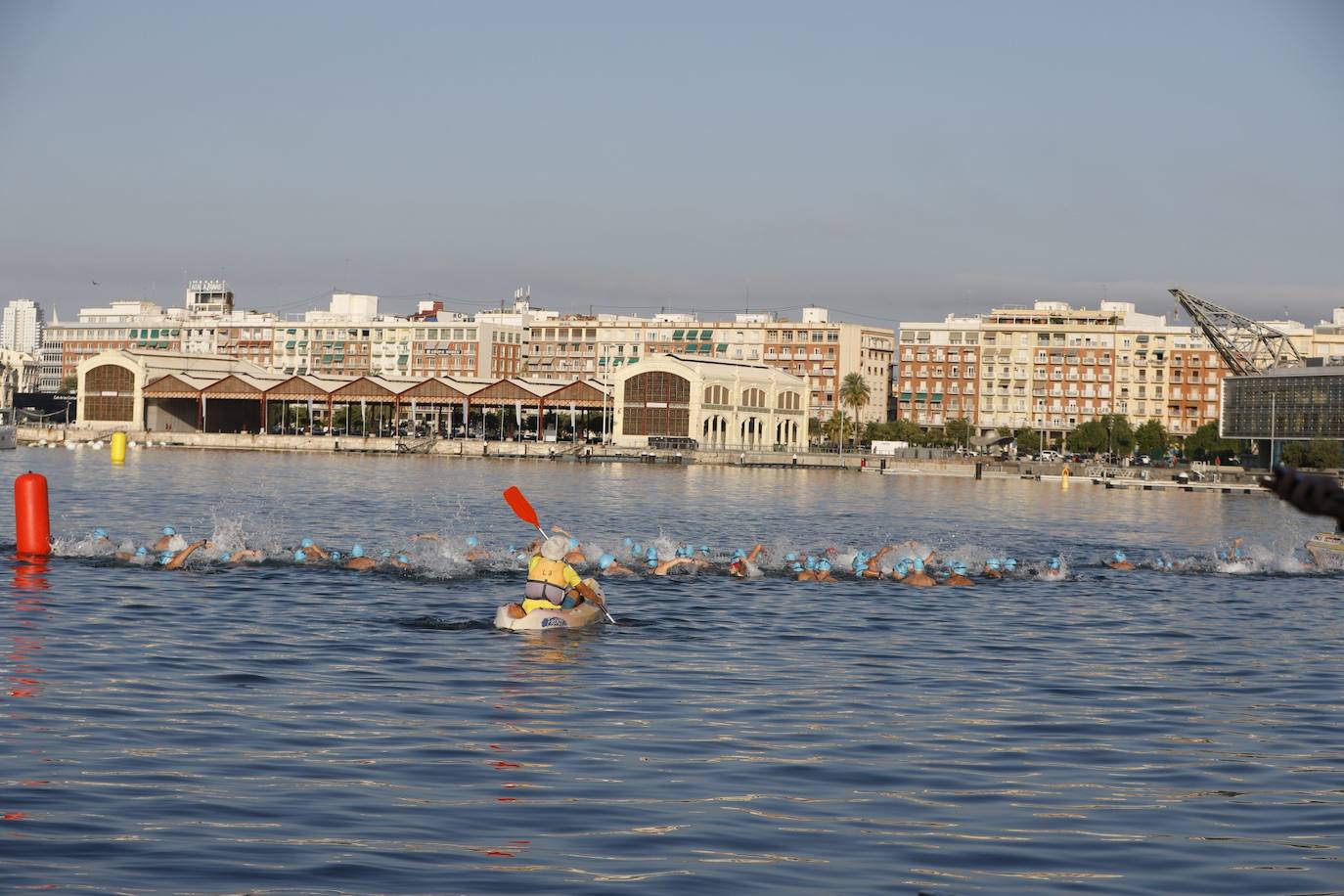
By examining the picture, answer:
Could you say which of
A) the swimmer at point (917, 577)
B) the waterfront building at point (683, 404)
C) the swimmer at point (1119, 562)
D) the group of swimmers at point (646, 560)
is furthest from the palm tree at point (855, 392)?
the swimmer at point (917, 577)

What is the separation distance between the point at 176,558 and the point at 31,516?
309 centimetres

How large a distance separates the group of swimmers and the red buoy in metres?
1.06

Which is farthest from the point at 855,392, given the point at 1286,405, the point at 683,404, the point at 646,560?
the point at 646,560

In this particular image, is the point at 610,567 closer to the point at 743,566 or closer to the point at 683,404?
the point at 743,566

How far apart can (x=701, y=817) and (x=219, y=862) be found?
142 inches

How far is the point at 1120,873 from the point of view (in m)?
11.4

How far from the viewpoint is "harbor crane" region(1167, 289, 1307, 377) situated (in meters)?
144

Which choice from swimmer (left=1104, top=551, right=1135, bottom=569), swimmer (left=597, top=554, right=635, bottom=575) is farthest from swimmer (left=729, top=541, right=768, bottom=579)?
swimmer (left=1104, top=551, right=1135, bottom=569)

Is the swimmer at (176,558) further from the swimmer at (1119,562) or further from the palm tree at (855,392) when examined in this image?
the palm tree at (855,392)

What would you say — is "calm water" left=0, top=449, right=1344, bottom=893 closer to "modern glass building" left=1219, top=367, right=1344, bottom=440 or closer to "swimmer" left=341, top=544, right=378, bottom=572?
"swimmer" left=341, top=544, right=378, bottom=572

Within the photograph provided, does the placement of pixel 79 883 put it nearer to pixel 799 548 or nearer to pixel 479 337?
pixel 799 548

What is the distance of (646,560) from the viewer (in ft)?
109

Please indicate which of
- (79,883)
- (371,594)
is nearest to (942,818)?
(79,883)

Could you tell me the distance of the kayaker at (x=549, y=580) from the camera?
22.3 m
